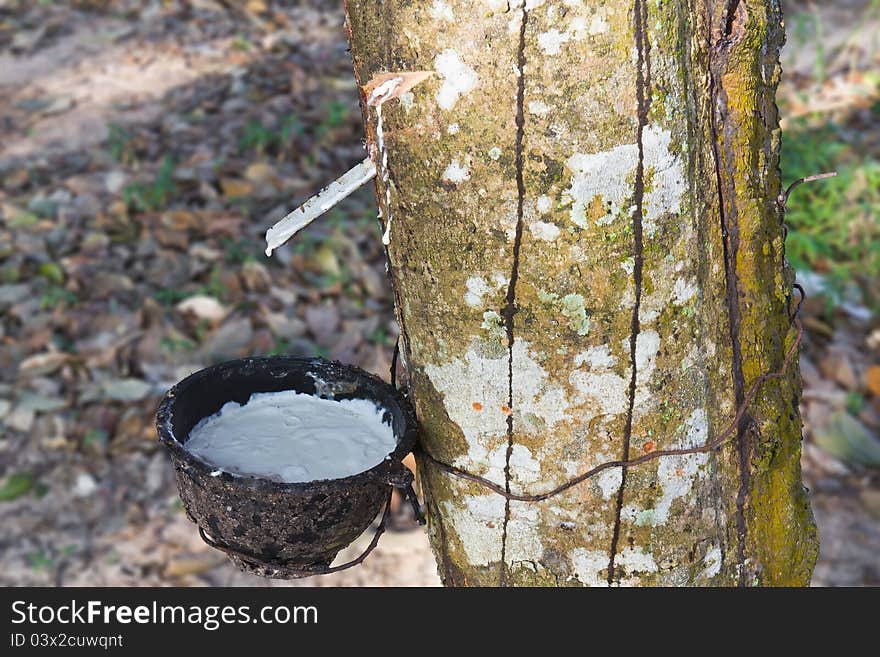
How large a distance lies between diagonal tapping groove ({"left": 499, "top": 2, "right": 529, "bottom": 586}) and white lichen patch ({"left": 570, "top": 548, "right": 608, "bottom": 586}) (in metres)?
0.12

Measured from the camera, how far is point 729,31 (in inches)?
52.9

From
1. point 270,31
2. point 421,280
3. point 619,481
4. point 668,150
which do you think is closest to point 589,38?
point 668,150

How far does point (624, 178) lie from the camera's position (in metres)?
1.29

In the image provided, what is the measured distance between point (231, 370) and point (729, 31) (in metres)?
1.06

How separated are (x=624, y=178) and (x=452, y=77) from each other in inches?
10.7

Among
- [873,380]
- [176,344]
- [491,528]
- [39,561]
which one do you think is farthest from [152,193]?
[491,528]

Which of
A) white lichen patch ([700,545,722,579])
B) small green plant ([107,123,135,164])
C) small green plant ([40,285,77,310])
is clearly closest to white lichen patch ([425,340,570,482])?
white lichen patch ([700,545,722,579])

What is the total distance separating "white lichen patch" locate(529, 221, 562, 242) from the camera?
1.32 metres

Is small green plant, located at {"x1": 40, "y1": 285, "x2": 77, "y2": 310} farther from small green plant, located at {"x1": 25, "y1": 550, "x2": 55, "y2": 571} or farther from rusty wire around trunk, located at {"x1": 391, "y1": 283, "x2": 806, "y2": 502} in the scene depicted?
rusty wire around trunk, located at {"x1": 391, "y1": 283, "x2": 806, "y2": 502}

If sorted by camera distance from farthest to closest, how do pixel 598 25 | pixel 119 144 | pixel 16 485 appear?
pixel 119 144 → pixel 16 485 → pixel 598 25

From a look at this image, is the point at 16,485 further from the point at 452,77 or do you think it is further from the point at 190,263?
the point at 452,77

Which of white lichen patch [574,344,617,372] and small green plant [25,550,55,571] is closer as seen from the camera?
white lichen patch [574,344,617,372]

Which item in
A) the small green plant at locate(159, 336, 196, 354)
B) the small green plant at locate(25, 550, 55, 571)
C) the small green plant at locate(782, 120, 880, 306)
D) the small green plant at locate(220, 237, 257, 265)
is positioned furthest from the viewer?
the small green plant at locate(220, 237, 257, 265)

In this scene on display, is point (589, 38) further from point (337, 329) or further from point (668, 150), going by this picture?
point (337, 329)
